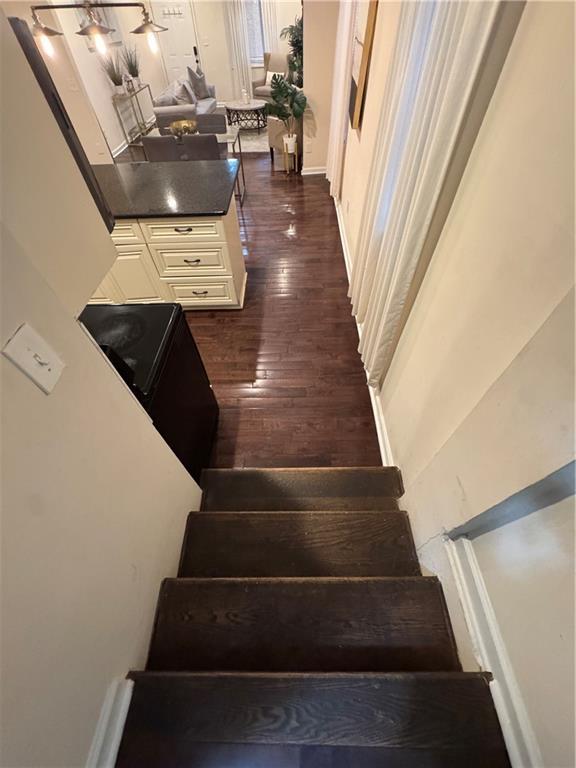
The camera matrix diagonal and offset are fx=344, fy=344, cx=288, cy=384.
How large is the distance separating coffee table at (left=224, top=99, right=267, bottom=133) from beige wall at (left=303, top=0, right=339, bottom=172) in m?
2.18

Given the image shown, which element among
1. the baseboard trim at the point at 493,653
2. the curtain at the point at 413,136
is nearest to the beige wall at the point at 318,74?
the curtain at the point at 413,136

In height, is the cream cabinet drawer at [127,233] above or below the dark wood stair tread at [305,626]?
above

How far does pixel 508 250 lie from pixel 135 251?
249 centimetres

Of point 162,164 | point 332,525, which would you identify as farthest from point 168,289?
point 332,525

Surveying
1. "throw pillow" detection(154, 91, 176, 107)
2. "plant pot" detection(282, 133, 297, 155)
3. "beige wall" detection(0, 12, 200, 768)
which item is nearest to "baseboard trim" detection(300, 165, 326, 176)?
"plant pot" detection(282, 133, 297, 155)

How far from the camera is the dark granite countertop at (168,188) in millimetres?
2332

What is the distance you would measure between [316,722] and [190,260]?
2652 millimetres

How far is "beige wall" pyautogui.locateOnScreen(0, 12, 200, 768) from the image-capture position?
0.61 metres

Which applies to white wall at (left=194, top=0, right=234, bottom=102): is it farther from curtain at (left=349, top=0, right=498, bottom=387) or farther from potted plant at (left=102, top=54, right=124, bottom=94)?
curtain at (left=349, top=0, right=498, bottom=387)

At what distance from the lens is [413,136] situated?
124 centimetres

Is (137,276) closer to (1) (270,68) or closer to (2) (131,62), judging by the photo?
(2) (131,62)

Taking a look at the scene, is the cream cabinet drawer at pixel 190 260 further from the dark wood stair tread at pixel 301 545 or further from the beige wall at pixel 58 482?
the dark wood stair tread at pixel 301 545

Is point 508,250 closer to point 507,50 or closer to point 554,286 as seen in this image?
point 554,286

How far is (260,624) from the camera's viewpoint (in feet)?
3.65
